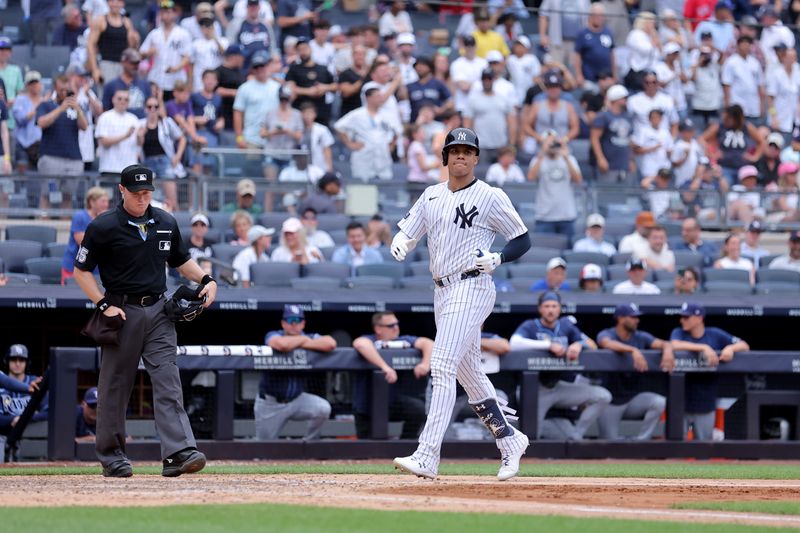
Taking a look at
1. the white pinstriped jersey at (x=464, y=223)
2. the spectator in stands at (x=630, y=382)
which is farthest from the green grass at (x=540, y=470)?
the white pinstriped jersey at (x=464, y=223)

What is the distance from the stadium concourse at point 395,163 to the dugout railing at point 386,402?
0.10 meters

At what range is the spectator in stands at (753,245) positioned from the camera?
14.7 meters

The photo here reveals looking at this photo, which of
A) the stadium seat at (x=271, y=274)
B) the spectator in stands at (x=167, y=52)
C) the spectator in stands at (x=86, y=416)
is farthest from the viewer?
the spectator in stands at (x=167, y=52)

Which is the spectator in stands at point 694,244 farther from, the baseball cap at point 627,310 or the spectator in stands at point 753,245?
the baseball cap at point 627,310

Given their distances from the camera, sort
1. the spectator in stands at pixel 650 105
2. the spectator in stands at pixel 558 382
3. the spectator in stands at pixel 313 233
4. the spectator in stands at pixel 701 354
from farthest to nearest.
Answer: the spectator in stands at pixel 650 105 < the spectator in stands at pixel 313 233 < the spectator in stands at pixel 701 354 < the spectator in stands at pixel 558 382

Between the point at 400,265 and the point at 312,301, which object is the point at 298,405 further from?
the point at 400,265

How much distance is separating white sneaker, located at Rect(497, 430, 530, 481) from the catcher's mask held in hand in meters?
1.82

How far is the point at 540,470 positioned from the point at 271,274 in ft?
13.0

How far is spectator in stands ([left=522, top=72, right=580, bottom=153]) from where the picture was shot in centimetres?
1596

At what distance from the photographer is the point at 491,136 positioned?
52.7 ft

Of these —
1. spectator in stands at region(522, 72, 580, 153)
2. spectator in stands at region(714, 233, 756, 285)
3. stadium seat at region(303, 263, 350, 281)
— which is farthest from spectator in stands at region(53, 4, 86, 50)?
spectator in stands at region(714, 233, 756, 285)

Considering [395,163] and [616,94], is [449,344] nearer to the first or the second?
[395,163]

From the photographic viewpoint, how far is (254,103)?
49.7ft

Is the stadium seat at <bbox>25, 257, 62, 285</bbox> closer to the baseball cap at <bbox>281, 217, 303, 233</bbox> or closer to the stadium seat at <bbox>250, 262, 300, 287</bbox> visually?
the stadium seat at <bbox>250, 262, 300, 287</bbox>
